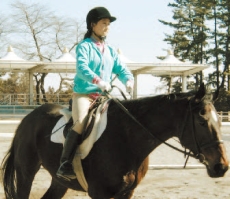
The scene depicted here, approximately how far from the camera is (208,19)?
42.8 meters

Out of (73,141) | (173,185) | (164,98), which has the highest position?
(164,98)

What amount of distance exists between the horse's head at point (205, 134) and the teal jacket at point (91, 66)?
0.99 metres

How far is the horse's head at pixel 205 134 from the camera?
3.35 meters

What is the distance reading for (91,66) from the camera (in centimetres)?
423

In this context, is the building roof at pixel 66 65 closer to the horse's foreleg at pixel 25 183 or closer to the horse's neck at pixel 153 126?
the horse's foreleg at pixel 25 183

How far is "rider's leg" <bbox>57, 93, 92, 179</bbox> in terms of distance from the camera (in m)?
4.06

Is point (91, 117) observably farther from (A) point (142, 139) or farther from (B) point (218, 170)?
(B) point (218, 170)

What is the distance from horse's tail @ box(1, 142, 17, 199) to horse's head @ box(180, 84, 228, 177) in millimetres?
2533

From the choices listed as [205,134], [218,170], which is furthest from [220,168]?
[205,134]

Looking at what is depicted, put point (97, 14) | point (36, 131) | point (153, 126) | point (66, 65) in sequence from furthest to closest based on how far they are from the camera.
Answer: point (66, 65) → point (36, 131) → point (97, 14) → point (153, 126)

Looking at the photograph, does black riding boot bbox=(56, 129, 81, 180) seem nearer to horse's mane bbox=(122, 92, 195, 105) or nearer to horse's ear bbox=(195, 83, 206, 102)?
horse's mane bbox=(122, 92, 195, 105)

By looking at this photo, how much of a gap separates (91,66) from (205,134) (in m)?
1.40

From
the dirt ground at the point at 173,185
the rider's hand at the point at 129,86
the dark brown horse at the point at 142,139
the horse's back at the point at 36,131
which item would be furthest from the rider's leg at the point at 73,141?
the dirt ground at the point at 173,185

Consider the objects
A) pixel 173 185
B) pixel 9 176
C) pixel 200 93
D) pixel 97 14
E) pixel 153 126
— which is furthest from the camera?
pixel 173 185
